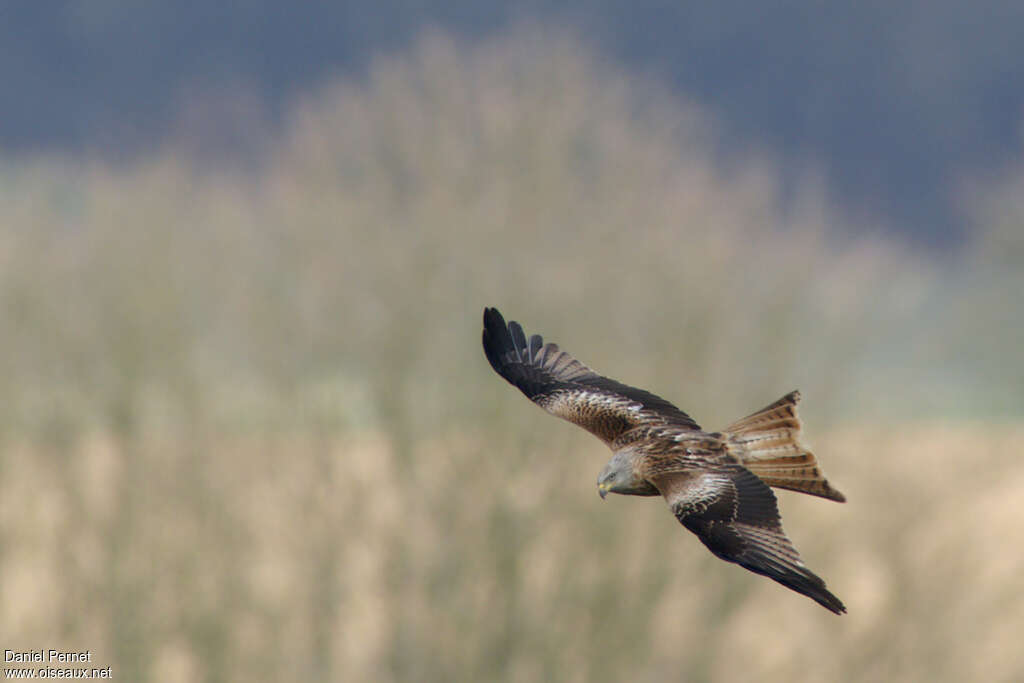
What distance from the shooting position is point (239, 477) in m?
18.8

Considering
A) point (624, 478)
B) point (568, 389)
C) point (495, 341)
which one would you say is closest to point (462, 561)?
point (495, 341)

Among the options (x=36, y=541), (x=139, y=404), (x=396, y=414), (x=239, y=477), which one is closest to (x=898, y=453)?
(x=396, y=414)

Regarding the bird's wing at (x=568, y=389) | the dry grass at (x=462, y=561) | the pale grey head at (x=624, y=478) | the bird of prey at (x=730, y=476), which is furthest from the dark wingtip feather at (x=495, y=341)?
the dry grass at (x=462, y=561)

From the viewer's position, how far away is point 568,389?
321cm

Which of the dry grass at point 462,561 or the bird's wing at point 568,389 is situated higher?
the dry grass at point 462,561

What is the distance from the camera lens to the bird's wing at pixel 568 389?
2881 millimetres

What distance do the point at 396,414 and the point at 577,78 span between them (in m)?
7.54

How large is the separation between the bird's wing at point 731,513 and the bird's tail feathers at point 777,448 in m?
0.04

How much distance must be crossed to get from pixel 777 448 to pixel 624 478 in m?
0.32

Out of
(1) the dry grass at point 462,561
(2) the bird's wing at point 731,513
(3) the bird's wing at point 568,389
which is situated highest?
(1) the dry grass at point 462,561

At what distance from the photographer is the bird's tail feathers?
2279 mm

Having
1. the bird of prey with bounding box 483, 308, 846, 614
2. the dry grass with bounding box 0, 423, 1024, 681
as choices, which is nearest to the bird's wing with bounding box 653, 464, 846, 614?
the bird of prey with bounding box 483, 308, 846, 614

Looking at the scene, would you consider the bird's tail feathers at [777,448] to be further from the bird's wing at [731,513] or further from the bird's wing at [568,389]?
the bird's wing at [568,389]

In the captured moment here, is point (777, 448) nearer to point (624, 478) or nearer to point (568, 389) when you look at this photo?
point (624, 478)
